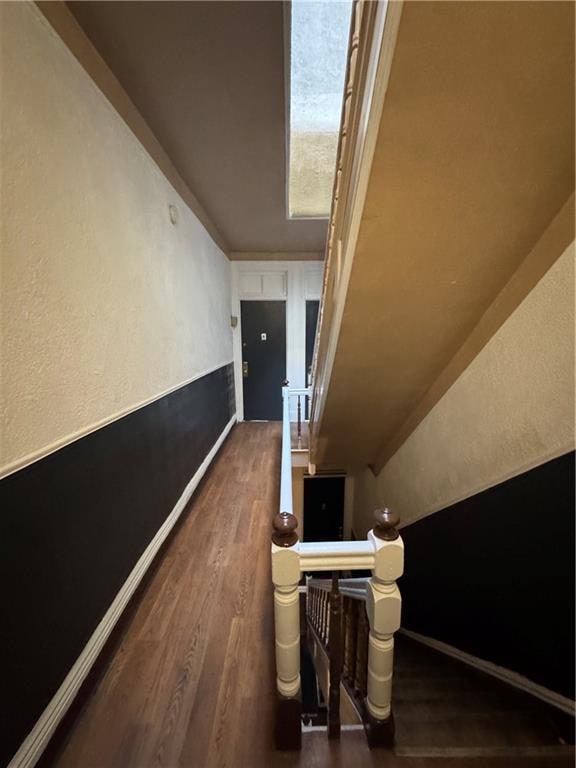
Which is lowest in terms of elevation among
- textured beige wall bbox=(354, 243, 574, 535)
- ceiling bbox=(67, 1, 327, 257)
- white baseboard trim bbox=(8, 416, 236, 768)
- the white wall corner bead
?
white baseboard trim bbox=(8, 416, 236, 768)

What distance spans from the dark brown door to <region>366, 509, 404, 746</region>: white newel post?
4013 mm

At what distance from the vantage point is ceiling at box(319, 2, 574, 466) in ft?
2.11

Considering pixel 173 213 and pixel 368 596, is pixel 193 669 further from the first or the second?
pixel 173 213

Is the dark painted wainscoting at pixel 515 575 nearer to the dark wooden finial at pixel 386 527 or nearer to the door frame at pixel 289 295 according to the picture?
the dark wooden finial at pixel 386 527

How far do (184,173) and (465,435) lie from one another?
259cm

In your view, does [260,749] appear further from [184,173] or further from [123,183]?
[184,173]

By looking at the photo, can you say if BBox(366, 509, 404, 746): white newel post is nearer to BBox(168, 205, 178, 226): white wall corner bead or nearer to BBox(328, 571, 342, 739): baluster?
BBox(328, 571, 342, 739): baluster

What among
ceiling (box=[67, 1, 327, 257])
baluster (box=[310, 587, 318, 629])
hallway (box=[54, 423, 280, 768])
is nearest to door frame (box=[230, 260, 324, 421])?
ceiling (box=[67, 1, 327, 257])

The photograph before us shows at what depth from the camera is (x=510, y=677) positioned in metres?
1.14

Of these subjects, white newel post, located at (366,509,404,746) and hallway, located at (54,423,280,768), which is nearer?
white newel post, located at (366,509,404,746)

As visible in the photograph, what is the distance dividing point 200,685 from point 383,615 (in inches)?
35.5

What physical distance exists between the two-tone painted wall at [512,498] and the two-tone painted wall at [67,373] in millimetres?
1554

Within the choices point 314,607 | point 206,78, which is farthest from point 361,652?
point 206,78

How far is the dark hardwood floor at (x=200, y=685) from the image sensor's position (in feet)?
3.40
